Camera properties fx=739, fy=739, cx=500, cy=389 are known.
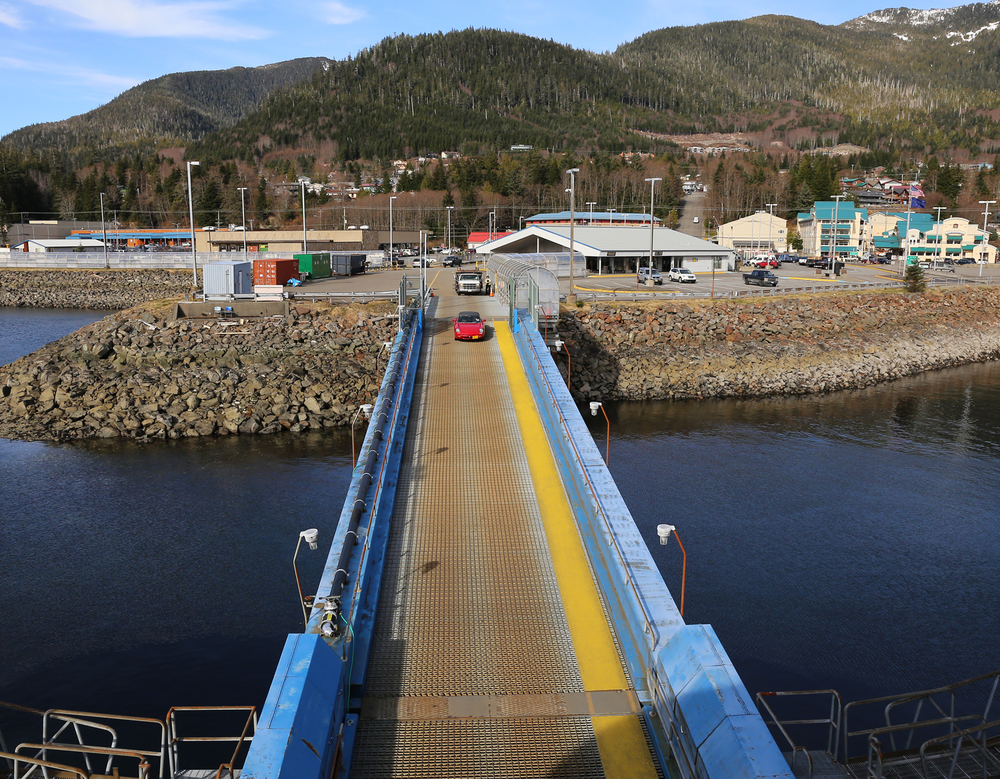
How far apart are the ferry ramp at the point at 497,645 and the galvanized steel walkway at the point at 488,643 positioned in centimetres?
2

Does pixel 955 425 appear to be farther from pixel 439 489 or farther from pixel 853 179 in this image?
pixel 853 179

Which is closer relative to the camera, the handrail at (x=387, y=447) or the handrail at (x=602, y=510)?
the handrail at (x=602, y=510)

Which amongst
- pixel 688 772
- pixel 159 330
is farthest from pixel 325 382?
pixel 688 772

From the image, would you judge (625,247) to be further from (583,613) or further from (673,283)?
(583,613)

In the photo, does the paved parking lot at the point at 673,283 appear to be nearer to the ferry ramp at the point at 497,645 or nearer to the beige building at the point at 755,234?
the ferry ramp at the point at 497,645

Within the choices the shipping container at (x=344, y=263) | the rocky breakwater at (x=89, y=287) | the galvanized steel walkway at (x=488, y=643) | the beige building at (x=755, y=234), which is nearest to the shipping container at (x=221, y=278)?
the shipping container at (x=344, y=263)

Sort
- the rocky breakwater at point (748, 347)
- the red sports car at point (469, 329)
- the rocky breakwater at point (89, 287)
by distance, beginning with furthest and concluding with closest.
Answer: the rocky breakwater at point (89, 287) < the rocky breakwater at point (748, 347) < the red sports car at point (469, 329)

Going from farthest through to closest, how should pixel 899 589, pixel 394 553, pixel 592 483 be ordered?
pixel 899 589
pixel 592 483
pixel 394 553

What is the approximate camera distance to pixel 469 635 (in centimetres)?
1011

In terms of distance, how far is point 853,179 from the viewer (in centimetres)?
17012

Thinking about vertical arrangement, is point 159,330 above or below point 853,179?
below

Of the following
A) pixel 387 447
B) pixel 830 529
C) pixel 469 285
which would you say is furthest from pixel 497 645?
pixel 469 285

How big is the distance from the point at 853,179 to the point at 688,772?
188451 millimetres

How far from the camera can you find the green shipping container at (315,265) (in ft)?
181
